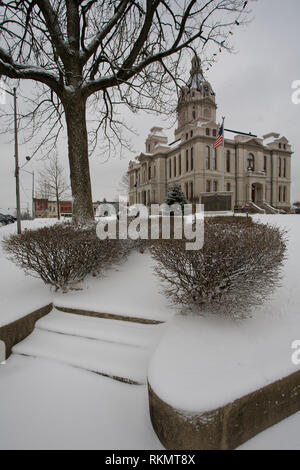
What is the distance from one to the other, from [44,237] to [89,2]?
978 cm

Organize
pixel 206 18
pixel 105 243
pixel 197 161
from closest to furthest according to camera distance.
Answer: pixel 105 243 < pixel 206 18 < pixel 197 161

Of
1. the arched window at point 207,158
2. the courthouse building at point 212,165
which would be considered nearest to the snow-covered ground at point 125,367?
the courthouse building at point 212,165

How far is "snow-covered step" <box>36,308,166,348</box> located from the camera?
Answer: 3.35 m

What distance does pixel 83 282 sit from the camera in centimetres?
488

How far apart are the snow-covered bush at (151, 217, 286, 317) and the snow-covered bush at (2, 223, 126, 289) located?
164 cm

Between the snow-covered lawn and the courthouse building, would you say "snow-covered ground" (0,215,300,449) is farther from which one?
the courthouse building

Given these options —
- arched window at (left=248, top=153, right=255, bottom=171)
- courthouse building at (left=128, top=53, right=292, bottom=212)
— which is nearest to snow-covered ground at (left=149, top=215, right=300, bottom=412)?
courthouse building at (left=128, top=53, right=292, bottom=212)

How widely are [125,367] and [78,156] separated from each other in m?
6.34

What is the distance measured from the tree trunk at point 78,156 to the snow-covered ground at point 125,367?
3609 millimetres

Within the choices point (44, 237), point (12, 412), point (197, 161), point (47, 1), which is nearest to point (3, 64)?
point (47, 1)

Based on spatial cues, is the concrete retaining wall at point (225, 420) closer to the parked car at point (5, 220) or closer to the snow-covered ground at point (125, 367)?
the snow-covered ground at point (125, 367)

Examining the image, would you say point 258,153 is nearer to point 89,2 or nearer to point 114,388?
point 89,2

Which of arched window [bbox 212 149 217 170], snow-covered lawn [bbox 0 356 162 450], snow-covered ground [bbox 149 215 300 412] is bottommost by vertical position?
snow-covered lawn [bbox 0 356 162 450]

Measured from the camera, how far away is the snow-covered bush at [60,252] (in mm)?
4234
